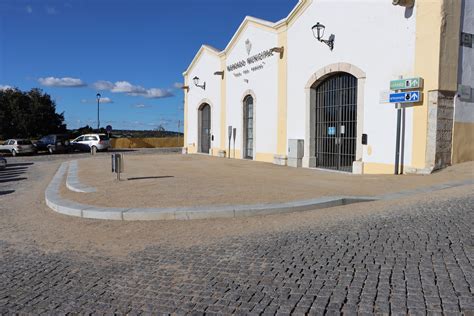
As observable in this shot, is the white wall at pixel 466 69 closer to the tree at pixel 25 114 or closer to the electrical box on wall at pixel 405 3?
the electrical box on wall at pixel 405 3

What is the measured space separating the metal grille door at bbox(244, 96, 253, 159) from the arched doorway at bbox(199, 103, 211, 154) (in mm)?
5517

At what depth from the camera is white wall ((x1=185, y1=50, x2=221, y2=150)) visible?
2448cm

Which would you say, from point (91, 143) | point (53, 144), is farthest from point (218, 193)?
point (53, 144)

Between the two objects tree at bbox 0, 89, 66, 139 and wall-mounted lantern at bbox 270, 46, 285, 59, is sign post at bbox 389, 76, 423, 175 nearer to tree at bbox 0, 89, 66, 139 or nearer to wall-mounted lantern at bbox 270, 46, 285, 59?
wall-mounted lantern at bbox 270, 46, 285, 59

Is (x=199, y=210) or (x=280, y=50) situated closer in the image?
(x=199, y=210)

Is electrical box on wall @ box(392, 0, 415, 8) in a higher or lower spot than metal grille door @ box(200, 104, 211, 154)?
higher

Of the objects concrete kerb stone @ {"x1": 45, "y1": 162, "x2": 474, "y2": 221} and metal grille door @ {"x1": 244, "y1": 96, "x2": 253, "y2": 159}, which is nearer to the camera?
concrete kerb stone @ {"x1": 45, "y1": 162, "x2": 474, "y2": 221}

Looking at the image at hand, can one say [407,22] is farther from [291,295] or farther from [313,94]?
[291,295]

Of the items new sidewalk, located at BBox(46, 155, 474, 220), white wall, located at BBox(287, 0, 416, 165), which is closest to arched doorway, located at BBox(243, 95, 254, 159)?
white wall, located at BBox(287, 0, 416, 165)

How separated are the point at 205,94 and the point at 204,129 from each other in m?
2.60

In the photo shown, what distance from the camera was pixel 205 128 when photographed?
27203 millimetres

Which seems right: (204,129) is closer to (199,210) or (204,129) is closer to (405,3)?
(405,3)

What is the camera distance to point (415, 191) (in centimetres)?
861

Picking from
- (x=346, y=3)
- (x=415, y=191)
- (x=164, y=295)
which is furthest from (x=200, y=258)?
(x=346, y=3)
